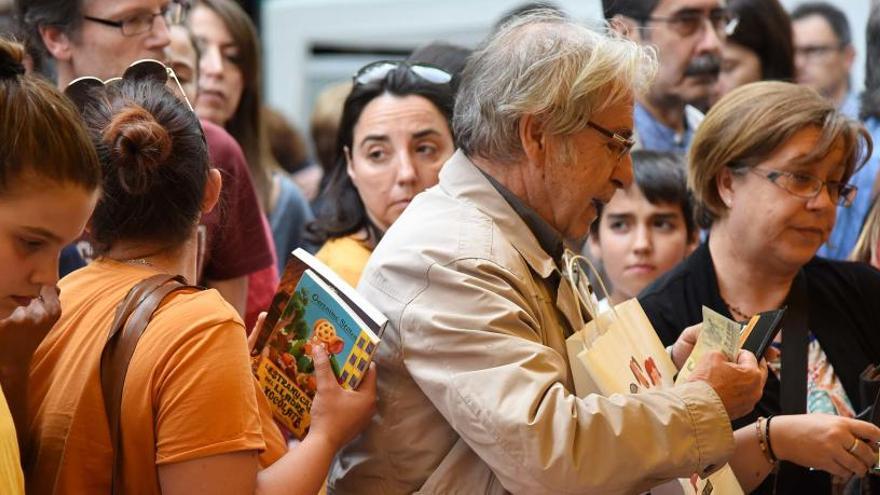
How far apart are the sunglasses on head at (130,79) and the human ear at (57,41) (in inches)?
40.1

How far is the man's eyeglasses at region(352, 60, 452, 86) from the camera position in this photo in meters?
4.00

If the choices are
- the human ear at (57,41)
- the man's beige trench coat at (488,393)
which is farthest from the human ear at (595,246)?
the human ear at (57,41)

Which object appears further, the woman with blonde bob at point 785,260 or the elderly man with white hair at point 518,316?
the woman with blonde bob at point 785,260

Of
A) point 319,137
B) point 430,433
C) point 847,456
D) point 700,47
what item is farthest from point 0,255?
point 319,137

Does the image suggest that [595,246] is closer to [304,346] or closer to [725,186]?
[725,186]

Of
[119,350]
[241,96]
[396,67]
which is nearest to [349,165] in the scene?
[396,67]

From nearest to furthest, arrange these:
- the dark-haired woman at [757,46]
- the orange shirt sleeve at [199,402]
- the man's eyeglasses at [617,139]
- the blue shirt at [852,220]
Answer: the orange shirt sleeve at [199,402]
the man's eyeglasses at [617,139]
the blue shirt at [852,220]
the dark-haired woman at [757,46]

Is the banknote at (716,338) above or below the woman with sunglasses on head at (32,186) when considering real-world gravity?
below

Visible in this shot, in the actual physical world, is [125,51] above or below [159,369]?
above

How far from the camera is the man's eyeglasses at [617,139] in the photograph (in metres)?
2.75

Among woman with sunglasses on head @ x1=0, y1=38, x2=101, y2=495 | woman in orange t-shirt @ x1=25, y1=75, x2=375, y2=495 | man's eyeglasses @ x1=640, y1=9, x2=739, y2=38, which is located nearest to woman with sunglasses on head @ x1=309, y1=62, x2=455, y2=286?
man's eyeglasses @ x1=640, y1=9, x2=739, y2=38

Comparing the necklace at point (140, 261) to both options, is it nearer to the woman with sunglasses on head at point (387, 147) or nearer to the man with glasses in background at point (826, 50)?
the woman with sunglasses on head at point (387, 147)

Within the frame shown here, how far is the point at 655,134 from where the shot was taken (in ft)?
15.9

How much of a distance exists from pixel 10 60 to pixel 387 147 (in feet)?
6.16
